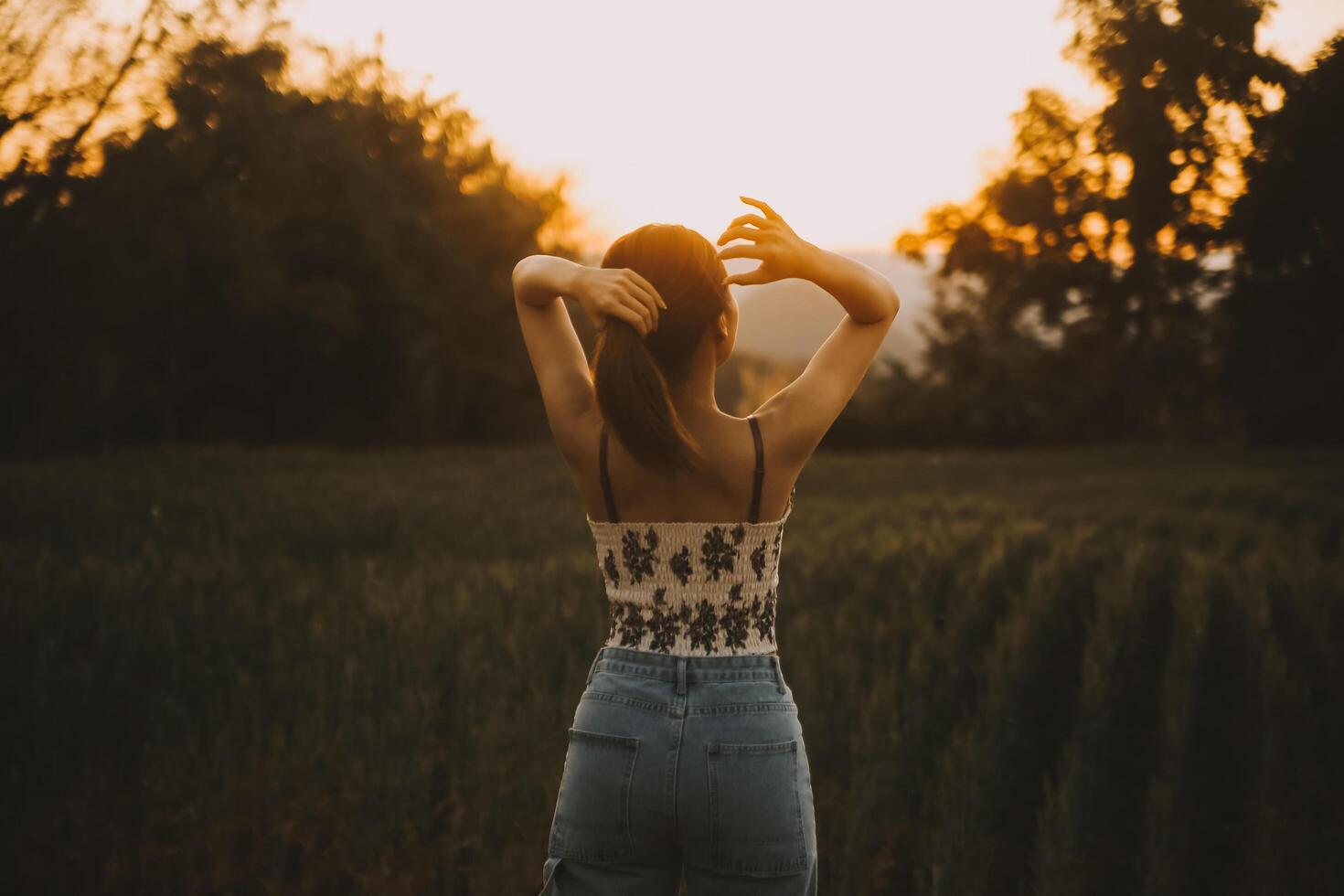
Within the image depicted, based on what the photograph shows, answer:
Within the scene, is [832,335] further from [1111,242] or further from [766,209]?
[1111,242]

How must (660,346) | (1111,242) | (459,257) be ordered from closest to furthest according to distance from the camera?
(660,346)
(1111,242)
(459,257)

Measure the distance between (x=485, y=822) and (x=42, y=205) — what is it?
8485mm

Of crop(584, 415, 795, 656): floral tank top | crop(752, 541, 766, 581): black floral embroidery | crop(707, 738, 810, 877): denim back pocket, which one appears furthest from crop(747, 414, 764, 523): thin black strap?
crop(707, 738, 810, 877): denim back pocket

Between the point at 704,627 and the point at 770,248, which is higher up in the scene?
the point at 770,248

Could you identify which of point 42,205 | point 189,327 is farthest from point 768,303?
point 42,205

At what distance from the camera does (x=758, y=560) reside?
6.53ft

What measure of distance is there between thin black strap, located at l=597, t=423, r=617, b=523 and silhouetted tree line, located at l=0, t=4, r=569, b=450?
28.4ft

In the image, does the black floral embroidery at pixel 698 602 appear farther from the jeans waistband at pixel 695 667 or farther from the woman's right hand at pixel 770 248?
the woman's right hand at pixel 770 248

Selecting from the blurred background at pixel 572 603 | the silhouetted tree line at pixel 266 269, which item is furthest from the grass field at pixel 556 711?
the silhouetted tree line at pixel 266 269

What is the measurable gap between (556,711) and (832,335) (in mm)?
3148

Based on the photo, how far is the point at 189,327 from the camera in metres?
24.7

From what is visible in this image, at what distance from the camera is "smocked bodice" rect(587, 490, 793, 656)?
76.5 inches

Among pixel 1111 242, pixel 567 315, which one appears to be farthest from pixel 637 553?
pixel 1111 242

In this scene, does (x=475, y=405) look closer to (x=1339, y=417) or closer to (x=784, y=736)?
(x=1339, y=417)
